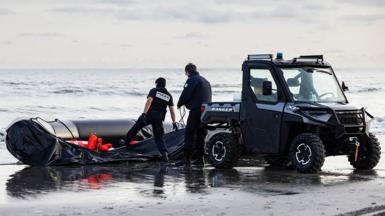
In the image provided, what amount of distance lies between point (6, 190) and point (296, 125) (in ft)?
16.3

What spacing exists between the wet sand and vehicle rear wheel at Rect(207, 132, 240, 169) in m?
0.21

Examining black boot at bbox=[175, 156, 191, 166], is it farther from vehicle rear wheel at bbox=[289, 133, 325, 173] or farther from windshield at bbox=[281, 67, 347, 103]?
windshield at bbox=[281, 67, 347, 103]

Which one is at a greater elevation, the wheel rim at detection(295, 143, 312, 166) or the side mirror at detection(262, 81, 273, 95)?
the side mirror at detection(262, 81, 273, 95)

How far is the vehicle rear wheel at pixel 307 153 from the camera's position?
518 inches

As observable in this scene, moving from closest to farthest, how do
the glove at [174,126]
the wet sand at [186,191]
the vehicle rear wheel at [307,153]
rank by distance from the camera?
the wet sand at [186,191] → the vehicle rear wheel at [307,153] → the glove at [174,126]

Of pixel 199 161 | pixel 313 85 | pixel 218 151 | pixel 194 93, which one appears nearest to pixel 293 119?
pixel 313 85

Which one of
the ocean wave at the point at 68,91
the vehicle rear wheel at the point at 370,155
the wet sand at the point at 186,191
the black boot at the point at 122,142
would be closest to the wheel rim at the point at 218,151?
the wet sand at the point at 186,191

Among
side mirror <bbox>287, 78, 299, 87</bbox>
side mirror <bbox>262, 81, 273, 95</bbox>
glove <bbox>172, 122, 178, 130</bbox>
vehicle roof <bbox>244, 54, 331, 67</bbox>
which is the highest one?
vehicle roof <bbox>244, 54, 331, 67</bbox>

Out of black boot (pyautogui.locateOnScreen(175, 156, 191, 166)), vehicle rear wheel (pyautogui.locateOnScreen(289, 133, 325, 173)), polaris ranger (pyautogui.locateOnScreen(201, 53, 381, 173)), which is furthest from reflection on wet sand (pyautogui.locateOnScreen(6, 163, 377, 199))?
black boot (pyautogui.locateOnScreen(175, 156, 191, 166))

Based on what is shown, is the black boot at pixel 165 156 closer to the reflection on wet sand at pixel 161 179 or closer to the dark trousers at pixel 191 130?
the dark trousers at pixel 191 130

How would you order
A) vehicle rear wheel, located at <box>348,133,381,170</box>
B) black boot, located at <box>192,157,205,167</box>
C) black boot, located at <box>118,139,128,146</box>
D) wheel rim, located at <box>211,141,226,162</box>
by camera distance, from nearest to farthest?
vehicle rear wheel, located at <box>348,133,381,170</box> < wheel rim, located at <box>211,141,226,162</box> < black boot, located at <box>192,157,205,167</box> < black boot, located at <box>118,139,128,146</box>

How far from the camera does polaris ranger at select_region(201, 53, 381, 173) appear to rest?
1340 cm

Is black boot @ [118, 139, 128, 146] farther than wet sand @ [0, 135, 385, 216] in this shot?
Yes

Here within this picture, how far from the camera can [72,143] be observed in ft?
50.4
